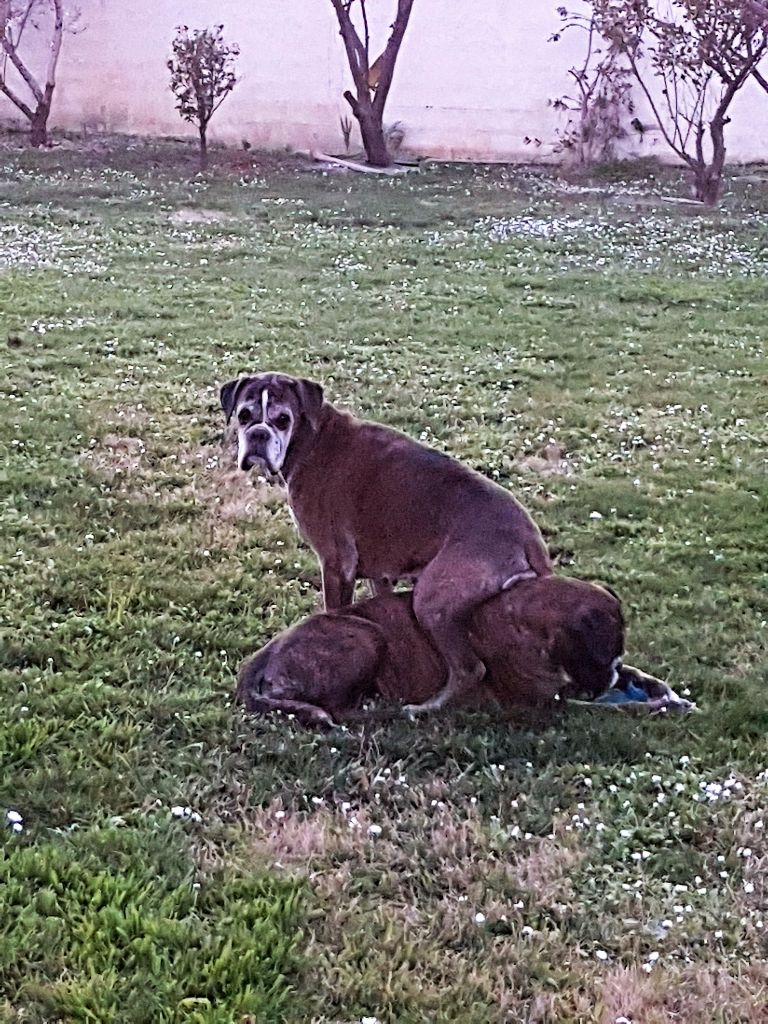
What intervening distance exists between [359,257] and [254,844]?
9559 mm

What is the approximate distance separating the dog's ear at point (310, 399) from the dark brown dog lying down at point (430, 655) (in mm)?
754

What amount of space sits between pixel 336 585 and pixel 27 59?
772 inches

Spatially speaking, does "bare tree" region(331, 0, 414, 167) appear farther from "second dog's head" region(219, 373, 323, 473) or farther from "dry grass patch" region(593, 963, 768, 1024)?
"dry grass patch" region(593, 963, 768, 1024)

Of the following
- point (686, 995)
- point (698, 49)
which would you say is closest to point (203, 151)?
point (698, 49)

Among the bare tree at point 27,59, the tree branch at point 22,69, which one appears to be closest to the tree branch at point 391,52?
the bare tree at point 27,59

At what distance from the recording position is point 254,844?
10.8 feet

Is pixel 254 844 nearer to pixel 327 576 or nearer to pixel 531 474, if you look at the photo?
pixel 327 576

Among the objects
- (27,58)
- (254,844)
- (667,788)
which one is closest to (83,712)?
(254,844)

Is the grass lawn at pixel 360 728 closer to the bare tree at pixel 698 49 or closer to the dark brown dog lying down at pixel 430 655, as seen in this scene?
the dark brown dog lying down at pixel 430 655

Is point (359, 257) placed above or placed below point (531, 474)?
above

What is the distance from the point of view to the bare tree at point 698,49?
1502 cm

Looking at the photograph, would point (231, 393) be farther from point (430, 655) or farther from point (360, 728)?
point (360, 728)

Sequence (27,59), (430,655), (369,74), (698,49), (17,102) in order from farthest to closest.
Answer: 1. (27,59)
2. (369,74)
3. (17,102)
4. (698,49)
5. (430,655)

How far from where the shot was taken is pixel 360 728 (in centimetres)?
384
